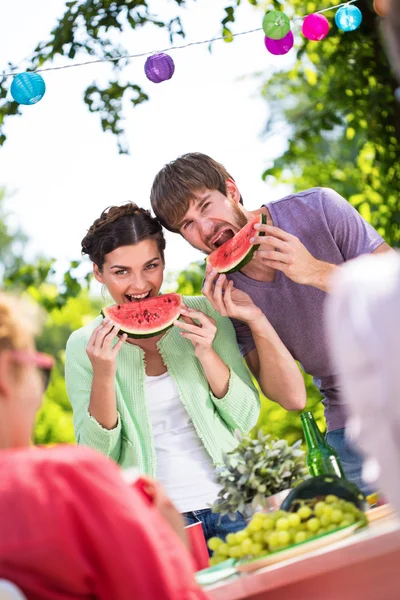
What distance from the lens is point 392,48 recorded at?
1.55 m

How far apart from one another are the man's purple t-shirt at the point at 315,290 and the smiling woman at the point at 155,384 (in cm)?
26

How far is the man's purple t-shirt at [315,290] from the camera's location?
4.02 metres

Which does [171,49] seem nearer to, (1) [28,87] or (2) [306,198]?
(1) [28,87]

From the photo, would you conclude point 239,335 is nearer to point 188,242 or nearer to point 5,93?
point 188,242

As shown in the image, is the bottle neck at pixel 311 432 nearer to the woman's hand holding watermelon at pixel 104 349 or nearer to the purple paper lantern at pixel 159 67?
the woman's hand holding watermelon at pixel 104 349

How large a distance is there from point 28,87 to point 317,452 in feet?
8.08

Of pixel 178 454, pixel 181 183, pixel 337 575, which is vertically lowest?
pixel 337 575

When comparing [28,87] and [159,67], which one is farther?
[159,67]

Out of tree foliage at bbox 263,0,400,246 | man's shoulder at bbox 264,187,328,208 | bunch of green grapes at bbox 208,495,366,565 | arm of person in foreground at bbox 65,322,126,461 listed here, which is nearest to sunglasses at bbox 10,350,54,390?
bunch of green grapes at bbox 208,495,366,565

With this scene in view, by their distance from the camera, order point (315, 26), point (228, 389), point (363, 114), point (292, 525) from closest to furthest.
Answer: point (292, 525)
point (228, 389)
point (315, 26)
point (363, 114)

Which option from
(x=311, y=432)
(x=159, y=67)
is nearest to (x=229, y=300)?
(x=311, y=432)

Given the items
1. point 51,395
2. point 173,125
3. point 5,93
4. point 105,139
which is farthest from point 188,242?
point 51,395

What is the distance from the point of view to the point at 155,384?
393 cm

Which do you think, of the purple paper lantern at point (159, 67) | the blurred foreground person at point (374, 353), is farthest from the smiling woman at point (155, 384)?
the blurred foreground person at point (374, 353)
